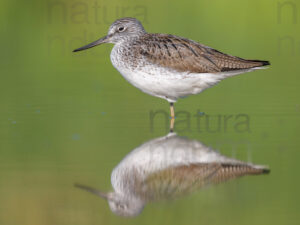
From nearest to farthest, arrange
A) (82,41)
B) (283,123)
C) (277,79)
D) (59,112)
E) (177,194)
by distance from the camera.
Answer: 1. (177,194)
2. (283,123)
3. (59,112)
4. (277,79)
5. (82,41)

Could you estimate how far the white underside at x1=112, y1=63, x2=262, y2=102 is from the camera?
37.2 ft

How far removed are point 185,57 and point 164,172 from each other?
3.85m

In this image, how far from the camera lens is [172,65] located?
1148cm

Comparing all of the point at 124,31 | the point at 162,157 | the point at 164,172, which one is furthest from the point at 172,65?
the point at 164,172

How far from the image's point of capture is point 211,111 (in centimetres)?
1245

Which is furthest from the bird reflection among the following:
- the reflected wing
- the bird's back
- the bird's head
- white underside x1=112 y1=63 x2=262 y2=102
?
the bird's head

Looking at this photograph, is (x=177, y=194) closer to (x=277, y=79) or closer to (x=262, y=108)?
(x=262, y=108)

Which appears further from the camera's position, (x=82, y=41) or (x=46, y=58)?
(x=82, y=41)

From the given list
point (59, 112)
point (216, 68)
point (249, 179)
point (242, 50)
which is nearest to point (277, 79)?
point (242, 50)

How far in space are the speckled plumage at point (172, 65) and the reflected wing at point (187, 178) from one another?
3.10 metres

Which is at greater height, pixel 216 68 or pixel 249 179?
pixel 216 68

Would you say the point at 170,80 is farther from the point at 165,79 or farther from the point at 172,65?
the point at 172,65

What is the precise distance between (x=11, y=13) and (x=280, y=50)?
8.28 metres

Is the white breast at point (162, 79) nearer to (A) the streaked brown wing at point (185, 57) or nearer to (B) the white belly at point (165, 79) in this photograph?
(B) the white belly at point (165, 79)
